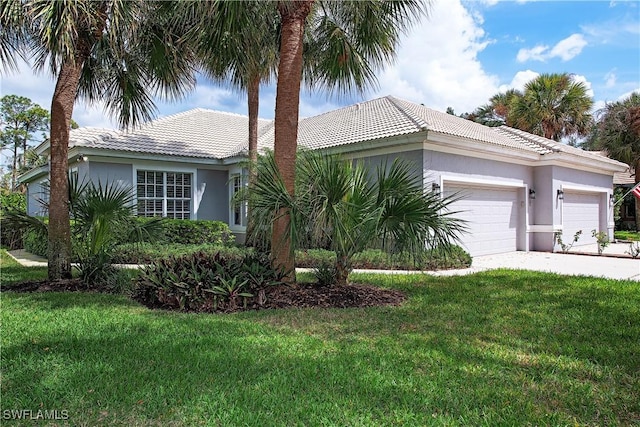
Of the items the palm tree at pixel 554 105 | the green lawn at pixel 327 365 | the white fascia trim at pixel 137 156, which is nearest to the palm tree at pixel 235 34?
the green lawn at pixel 327 365

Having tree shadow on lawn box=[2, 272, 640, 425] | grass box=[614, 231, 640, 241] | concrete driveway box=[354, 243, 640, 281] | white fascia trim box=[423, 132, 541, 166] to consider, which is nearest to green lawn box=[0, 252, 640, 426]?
tree shadow on lawn box=[2, 272, 640, 425]

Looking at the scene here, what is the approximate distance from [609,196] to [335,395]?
72.4 feet

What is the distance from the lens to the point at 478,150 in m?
13.5

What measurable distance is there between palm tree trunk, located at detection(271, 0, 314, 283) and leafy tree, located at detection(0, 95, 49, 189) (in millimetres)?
37925

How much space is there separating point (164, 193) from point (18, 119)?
3068cm

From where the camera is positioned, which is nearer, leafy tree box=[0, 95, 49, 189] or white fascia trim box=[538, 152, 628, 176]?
white fascia trim box=[538, 152, 628, 176]

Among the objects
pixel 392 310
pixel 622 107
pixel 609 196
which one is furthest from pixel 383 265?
pixel 622 107

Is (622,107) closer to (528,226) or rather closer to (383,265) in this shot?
(528,226)

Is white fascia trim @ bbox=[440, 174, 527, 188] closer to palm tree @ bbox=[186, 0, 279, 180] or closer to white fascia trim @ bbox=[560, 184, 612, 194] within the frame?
white fascia trim @ bbox=[560, 184, 612, 194]

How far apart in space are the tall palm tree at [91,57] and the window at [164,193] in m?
5.37

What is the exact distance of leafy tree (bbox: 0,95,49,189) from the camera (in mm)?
36969

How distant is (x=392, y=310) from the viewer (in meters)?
6.53

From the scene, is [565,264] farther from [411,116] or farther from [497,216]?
[411,116]

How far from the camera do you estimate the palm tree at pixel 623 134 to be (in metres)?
23.0
